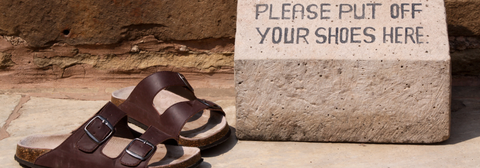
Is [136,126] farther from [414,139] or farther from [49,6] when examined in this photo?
[414,139]

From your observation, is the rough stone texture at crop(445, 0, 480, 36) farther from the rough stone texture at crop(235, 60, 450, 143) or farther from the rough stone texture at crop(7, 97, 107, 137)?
the rough stone texture at crop(7, 97, 107, 137)

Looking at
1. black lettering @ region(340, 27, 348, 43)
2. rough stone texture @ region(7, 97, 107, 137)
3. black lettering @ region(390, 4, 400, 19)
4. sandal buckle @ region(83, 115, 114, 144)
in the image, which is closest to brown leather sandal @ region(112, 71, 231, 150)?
sandal buckle @ region(83, 115, 114, 144)

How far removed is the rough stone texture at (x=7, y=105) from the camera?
8.41 feet

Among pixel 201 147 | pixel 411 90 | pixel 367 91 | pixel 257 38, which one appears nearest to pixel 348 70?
pixel 367 91

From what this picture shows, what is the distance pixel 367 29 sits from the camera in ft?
7.00

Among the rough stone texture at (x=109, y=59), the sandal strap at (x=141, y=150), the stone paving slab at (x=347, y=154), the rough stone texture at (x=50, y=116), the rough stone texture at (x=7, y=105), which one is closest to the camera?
the sandal strap at (x=141, y=150)

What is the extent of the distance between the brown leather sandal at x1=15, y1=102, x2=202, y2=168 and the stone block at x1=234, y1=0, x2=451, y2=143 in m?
0.48

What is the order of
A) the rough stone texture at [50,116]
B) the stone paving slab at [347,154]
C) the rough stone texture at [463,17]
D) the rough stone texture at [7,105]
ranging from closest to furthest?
the stone paving slab at [347,154] < the rough stone texture at [50,116] < the rough stone texture at [7,105] < the rough stone texture at [463,17]

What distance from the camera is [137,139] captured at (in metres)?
1.78

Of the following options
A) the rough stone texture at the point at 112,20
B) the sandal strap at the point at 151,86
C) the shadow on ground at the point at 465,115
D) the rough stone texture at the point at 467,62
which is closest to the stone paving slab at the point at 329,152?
the shadow on ground at the point at 465,115

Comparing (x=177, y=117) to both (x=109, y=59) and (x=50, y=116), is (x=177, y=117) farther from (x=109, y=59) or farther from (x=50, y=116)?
(x=109, y=59)

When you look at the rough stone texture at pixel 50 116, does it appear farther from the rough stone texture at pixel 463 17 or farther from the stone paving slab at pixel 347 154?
the rough stone texture at pixel 463 17

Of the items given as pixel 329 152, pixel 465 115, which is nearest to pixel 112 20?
pixel 329 152

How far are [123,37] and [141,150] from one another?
1.43m
